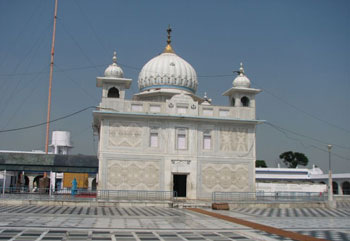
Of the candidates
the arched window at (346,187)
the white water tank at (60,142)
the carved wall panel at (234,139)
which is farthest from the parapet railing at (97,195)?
the arched window at (346,187)

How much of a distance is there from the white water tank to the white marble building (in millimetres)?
34531

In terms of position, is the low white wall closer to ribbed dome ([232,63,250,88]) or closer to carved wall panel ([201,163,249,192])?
carved wall panel ([201,163,249,192])

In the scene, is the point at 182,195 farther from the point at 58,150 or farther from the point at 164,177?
the point at 58,150

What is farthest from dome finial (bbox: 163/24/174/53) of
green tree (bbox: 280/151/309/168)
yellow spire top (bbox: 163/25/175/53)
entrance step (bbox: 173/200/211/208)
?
green tree (bbox: 280/151/309/168)

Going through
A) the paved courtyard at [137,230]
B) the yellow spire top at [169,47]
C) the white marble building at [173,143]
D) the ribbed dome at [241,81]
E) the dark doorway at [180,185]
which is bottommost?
the paved courtyard at [137,230]

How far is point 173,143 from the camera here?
85.4ft

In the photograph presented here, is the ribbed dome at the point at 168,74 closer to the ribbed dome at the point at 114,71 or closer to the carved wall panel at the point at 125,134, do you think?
the ribbed dome at the point at 114,71

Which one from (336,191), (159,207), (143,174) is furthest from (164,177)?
(336,191)

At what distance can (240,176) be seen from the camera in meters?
26.7

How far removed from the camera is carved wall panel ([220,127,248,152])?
26.9 metres

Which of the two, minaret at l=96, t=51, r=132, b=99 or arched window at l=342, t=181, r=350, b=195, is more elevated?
minaret at l=96, t=51, r=132, b=99

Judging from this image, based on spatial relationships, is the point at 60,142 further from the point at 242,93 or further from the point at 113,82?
the point at 242,93

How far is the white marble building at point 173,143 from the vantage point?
82.4 ft

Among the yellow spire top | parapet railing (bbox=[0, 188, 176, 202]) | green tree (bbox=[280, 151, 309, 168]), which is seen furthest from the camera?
green tree (bbox=[280, 151, 309, 168])
